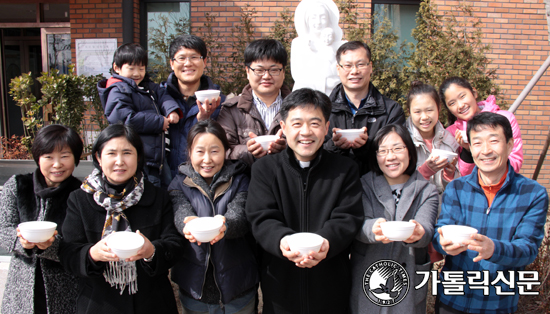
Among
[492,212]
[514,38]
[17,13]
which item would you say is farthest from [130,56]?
[17,13]

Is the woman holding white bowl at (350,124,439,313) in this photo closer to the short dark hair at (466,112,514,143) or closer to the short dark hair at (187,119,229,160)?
the short dark hair at (466,112,514,143)

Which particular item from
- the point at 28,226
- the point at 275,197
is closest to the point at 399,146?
the point at 275,197

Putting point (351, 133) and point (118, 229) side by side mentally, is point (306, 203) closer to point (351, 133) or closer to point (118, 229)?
point (351, 133)

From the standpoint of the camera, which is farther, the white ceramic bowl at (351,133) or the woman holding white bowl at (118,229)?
the white ceramic bowl at (351,133)

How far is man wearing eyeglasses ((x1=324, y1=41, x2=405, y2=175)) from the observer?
→ 2.54 metres

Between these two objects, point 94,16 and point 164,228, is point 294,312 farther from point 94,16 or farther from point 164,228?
point 94,16

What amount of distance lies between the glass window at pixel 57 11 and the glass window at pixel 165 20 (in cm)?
181

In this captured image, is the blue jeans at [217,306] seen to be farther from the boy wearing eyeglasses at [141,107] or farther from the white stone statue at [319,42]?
the white stone statue at [319,42]

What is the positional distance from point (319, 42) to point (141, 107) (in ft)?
7.07

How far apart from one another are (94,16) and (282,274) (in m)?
6.66

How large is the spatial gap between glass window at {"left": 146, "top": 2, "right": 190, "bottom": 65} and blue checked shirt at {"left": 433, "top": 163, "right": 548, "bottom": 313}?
5936 millimetres

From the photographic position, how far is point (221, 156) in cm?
232

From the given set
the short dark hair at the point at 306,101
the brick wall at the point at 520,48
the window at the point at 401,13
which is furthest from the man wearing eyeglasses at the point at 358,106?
the brick wall at the point at 520,48

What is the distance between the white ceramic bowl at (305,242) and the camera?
171cm
